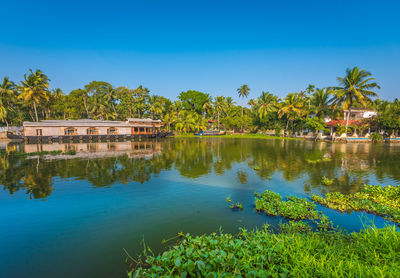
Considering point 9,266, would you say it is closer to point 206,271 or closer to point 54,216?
point 54,216

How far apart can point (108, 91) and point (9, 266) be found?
67.2 m

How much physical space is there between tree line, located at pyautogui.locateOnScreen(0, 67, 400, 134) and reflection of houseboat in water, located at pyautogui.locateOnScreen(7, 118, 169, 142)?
23.8 ft

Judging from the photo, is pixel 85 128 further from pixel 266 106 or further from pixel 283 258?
pixel 266 106

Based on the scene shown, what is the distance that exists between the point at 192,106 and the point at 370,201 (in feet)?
224

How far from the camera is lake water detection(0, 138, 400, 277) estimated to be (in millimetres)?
5320

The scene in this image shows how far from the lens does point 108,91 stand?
63469 mm

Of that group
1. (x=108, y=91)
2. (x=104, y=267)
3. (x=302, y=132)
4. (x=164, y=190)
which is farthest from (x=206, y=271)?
(x=108, y=91)

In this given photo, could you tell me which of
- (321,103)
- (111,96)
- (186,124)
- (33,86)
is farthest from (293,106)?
(33,86)

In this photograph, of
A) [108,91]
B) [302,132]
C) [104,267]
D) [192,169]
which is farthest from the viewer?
[108,91]

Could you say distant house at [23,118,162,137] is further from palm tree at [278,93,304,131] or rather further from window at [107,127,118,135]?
palm tree at [278,93,304,131]

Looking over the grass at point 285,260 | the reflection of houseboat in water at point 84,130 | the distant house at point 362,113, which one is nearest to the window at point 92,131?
the reflection of houseboat in water at point 84,130

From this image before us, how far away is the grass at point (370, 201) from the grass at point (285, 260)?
3150mm

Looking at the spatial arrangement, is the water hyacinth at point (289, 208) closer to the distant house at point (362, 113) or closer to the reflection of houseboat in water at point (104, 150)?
the reflection of houseboat in water at point (104, 150)

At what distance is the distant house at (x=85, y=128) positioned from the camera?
1403 inches
